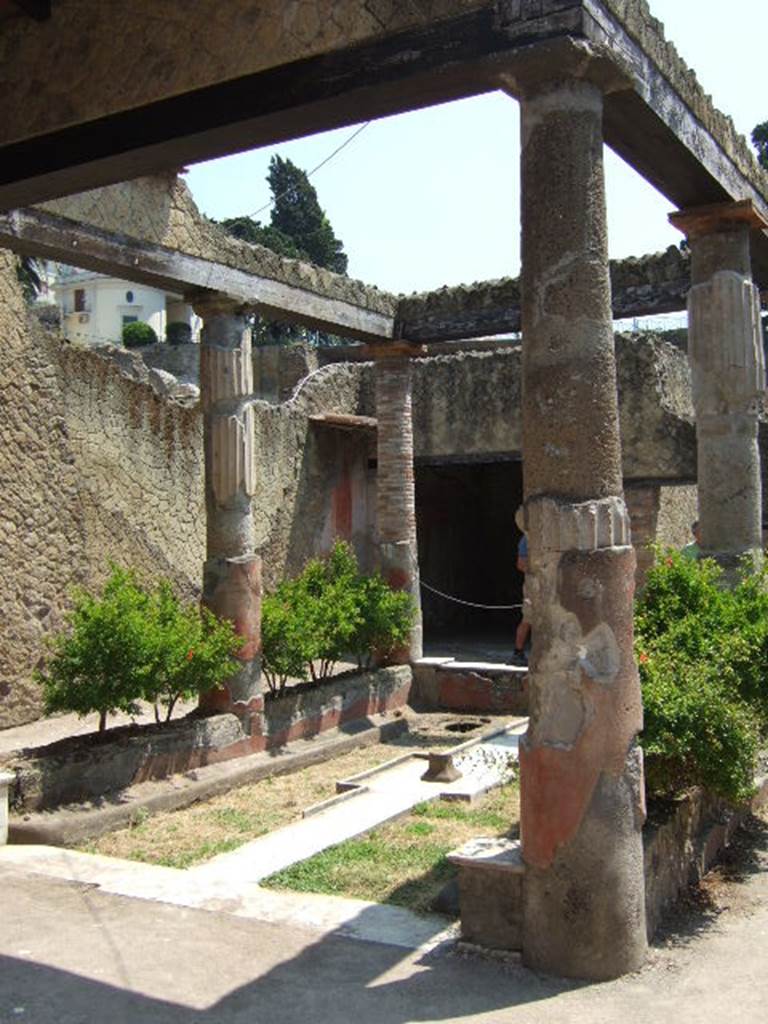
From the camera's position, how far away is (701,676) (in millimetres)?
4754

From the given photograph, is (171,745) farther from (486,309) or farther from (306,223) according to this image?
(306,223)

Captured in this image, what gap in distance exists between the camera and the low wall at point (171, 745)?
237 inches

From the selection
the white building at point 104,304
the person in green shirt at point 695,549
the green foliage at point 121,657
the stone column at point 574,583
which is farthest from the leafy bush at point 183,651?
the white building at point 104,304

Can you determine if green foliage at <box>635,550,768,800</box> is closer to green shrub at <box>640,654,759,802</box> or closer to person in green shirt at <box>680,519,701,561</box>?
green shrub at <box>640,654,759,802</box>

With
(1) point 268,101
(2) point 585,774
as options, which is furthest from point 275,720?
(1) point 268,101

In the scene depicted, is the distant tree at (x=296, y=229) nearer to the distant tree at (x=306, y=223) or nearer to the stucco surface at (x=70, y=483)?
the distant tree at (x=306, y=223)

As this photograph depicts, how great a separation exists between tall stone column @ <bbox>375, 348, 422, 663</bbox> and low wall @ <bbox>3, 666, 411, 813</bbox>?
1244mm

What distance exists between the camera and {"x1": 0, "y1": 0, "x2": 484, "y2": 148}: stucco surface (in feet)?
13.1

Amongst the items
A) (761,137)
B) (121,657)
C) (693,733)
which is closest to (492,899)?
(693,733)

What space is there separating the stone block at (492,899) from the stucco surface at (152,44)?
9.75ft

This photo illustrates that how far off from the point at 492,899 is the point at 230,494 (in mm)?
4389

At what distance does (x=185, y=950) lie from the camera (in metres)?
4.17

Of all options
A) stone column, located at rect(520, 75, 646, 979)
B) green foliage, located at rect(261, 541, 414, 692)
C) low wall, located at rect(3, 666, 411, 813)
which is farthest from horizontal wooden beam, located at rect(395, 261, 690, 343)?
stone column, located at rect(520, 75, 646, 979)

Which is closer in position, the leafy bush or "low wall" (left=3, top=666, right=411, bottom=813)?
"low wall" (left=3, top=666, right=411, bottom=813)
